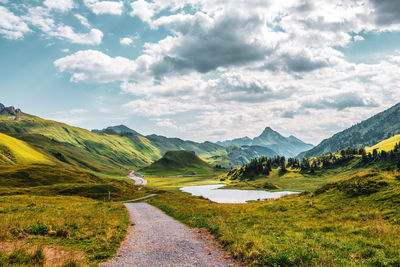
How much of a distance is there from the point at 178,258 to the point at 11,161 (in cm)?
23121

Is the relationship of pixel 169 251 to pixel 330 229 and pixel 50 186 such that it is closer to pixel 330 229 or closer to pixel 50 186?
pixel 330 229

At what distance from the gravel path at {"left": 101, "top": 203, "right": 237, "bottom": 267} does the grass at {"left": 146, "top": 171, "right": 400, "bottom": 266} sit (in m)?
1.46

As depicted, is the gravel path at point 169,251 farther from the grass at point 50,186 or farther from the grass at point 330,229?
the grass at point 50,186

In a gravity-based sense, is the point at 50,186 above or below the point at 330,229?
below

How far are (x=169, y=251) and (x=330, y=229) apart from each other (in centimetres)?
1578

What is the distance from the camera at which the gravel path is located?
1445cm

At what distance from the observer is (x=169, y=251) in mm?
16734

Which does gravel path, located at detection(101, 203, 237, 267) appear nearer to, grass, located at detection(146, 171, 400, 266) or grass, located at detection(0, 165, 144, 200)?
grass, located at detection(146, 171, 400, 266)

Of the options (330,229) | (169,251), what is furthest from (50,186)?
(330,229)

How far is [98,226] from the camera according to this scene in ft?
78.8

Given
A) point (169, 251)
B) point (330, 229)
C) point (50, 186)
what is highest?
point (169, 251)

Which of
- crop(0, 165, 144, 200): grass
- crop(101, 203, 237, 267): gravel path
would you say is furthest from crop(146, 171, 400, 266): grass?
crop(0, 165, 144, 200): grass

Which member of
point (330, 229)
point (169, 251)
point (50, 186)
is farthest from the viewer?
point (50, 186)

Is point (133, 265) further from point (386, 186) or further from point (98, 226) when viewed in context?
point (386, 186)
